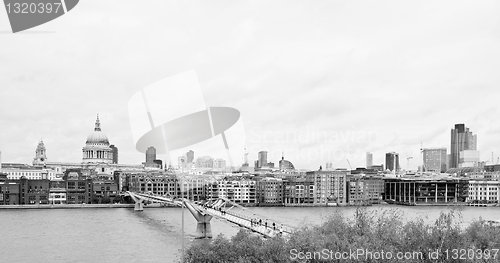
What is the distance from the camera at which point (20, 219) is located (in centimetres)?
2286

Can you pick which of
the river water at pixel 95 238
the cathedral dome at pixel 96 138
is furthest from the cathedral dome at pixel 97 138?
the river water at pixel 95 238

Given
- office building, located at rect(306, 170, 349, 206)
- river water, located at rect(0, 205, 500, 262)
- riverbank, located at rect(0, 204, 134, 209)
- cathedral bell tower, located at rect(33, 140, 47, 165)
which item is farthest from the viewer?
cathedral bell tower, located at rect(33, 140, 47, 165)

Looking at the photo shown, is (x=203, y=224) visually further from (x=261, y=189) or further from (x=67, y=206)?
(x=261, y=189)

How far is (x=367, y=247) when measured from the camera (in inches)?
293

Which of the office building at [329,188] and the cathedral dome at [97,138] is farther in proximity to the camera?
the cathedral dome at [97,138]

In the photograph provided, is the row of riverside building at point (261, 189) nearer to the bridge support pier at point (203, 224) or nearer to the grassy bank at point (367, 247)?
the bridge support pier at point (203, 224)

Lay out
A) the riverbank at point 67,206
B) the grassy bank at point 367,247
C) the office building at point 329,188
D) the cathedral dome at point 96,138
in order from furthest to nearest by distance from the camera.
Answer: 1. the cathedral dome at point 96,138
2. the office building at point 329,188
3. the riverbank at point 67,206
4. the grassy bank at point 367,247

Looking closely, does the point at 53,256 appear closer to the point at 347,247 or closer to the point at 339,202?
the point at 347,247

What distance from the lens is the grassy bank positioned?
23.6 ft

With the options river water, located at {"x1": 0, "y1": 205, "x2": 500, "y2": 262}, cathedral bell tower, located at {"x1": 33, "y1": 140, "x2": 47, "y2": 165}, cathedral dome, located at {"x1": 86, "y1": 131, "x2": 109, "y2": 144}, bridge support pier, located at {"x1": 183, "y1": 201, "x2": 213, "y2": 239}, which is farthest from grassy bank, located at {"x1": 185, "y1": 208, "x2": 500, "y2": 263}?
cathedral bell tower, located at {"x1": 33, "y1": 140, "x2": 47, "y2": 165}

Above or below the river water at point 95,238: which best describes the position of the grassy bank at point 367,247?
above

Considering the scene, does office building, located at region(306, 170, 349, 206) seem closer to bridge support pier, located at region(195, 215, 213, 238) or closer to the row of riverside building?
the row of riverside building

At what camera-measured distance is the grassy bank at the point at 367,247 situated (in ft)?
23.6

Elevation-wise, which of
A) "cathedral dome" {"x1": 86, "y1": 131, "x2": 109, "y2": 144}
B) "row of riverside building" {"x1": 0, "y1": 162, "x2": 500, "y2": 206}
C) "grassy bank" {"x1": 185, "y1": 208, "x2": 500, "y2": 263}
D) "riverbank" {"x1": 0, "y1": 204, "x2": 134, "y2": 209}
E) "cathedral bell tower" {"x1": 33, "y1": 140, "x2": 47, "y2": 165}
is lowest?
"riverbank" {"x1": 0, "y1": 204, "x2": 134, "y2": 209}
